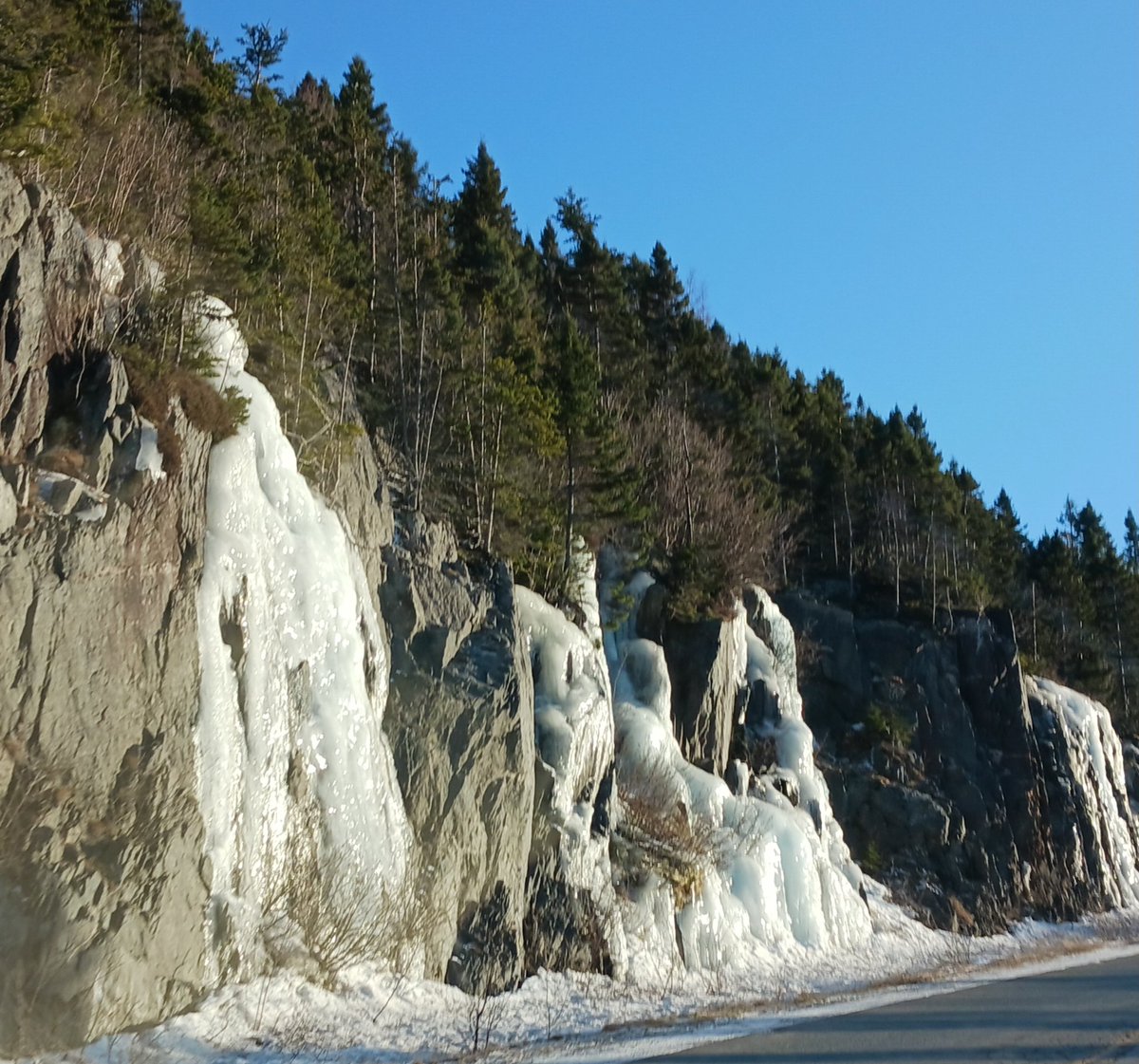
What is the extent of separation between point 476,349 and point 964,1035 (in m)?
18.1

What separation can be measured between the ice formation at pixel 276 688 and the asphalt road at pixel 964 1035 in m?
4.96

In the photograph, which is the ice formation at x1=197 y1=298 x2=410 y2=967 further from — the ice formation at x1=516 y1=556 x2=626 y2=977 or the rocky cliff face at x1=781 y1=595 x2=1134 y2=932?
the rocky cliff face at x1=781 y1=595 x2=1134 y2=932

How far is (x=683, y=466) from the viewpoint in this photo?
108 feet

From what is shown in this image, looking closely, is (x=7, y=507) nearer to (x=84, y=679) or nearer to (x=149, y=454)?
(x=84, y=679)

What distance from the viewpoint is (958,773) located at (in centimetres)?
3531

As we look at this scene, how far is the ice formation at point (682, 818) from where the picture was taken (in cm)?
1991

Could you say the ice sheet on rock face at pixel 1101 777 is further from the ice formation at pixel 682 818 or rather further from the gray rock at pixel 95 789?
the gray rock at pixel 95 789

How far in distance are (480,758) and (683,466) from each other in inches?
674

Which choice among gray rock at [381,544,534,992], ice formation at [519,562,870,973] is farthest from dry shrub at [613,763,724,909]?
gray rock at [381,544,534,992]

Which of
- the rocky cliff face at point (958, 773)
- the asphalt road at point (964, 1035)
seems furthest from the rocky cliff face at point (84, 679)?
the rocky cliff face at point (958, 773)

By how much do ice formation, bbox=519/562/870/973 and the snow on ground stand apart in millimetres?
892

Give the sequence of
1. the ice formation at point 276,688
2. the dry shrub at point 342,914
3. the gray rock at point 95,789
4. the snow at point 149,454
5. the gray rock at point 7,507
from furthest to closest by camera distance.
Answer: the snow at point 149,454, the dry shrub at point 342,914, the ice formation at point 276,688, the gray rock at point 7,507, the gray rock at point 95,789

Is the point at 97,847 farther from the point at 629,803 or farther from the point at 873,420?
the point at 873,420

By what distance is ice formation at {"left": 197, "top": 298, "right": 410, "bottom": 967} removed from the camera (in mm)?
12383
